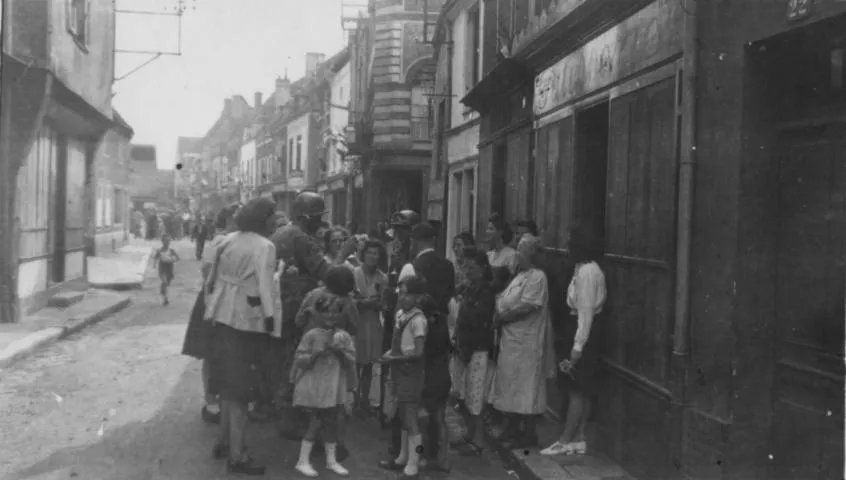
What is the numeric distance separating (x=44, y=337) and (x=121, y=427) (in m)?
5.16

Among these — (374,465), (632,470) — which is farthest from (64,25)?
(632,470)

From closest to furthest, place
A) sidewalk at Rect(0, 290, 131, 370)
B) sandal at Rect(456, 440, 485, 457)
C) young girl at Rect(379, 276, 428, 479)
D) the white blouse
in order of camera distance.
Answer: young girl at Rect(379, 276, 428, 479) < the white blouse < sandal at Rect(456, 440, 485, 457) < sidewalk at Rect(0, 290, 131, 370)

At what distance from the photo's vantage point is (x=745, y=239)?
4.88 meters

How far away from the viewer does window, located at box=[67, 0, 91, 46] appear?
1554 cm

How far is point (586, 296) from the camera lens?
6355 mm

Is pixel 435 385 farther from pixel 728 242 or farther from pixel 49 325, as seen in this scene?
pixel 49 325

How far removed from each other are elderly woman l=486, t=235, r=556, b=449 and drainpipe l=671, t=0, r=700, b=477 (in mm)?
1558

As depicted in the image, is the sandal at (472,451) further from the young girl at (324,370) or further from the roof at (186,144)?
the roof at (186,144)

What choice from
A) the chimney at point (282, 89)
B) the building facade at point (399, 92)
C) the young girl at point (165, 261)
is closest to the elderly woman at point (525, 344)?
the young girl at point (165, 261)

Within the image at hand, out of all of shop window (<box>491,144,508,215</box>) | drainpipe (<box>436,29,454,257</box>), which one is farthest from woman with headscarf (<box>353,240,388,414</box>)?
drainpipe (<box>436,29,454,257</box>)

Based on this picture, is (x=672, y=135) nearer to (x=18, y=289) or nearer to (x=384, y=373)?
(x=384, y=373)

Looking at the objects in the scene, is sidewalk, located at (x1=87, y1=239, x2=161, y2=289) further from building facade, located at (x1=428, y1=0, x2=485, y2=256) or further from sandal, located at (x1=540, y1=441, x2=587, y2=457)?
sandal, located at (x1=540, y1=441, x2=587, y2=457)

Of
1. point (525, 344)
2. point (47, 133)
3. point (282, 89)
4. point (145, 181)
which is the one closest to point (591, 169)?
point (525, 344)

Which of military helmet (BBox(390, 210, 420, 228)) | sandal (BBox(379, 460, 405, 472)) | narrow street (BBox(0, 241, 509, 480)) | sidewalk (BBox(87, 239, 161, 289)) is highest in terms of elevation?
military helmet (BBox(390, 210, 420, 228))
